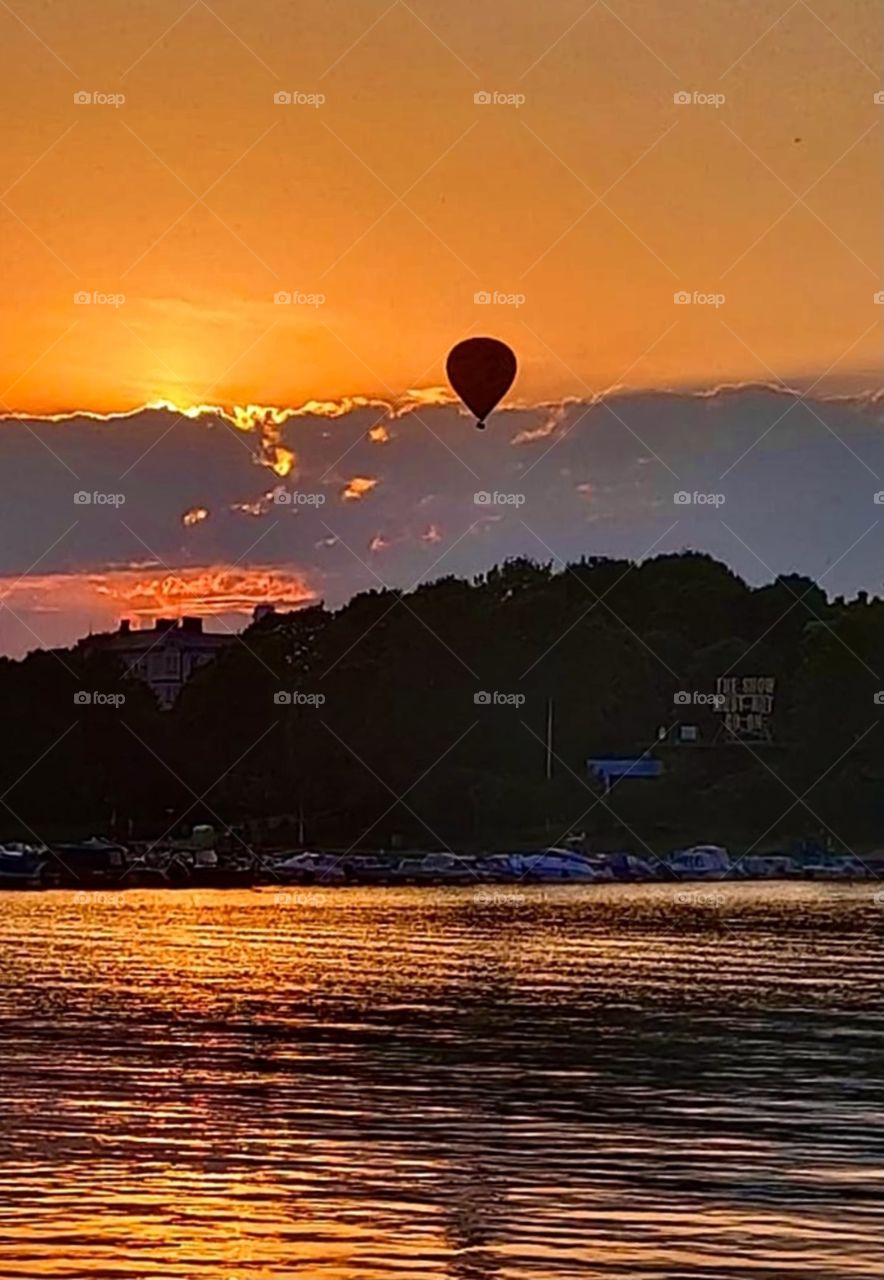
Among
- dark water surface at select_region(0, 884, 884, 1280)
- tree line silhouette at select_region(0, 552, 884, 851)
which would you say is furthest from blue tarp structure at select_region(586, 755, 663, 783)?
dark water surface at select_region(0, 884, 884, 1280)

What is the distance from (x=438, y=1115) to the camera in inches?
1345

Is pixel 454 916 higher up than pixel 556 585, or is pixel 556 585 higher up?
pixel 556 585

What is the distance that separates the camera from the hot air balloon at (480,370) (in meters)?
69.2

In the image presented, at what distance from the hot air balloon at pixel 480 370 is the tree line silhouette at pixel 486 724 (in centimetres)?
6992

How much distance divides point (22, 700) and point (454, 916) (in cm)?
3994

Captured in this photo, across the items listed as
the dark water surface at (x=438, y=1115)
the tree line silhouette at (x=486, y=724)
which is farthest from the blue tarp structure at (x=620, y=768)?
the dark water surface at (x=438, y=1115)

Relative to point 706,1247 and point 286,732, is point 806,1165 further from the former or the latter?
point 286,732

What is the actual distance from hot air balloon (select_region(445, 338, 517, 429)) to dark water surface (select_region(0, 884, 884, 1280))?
1628 cm

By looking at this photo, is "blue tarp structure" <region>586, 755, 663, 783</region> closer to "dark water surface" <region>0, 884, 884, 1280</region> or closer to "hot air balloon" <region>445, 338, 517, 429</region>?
"dark water surface" <region>0, 884, 884, 1280</region>

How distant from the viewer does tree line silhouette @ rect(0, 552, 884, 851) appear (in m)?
144

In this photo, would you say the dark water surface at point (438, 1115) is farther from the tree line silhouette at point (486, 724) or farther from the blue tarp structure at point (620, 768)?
the blue tarp structure at point (620, 768)

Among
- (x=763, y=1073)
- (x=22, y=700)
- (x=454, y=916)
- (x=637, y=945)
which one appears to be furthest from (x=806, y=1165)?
(x=22, y=700)

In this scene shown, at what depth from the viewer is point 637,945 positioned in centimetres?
8238

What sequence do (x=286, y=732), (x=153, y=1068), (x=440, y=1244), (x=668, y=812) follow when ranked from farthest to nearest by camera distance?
(x=668, y=812) → (x=286, y=732) → (x=153, y=1068) → (x=440, y=1244)
